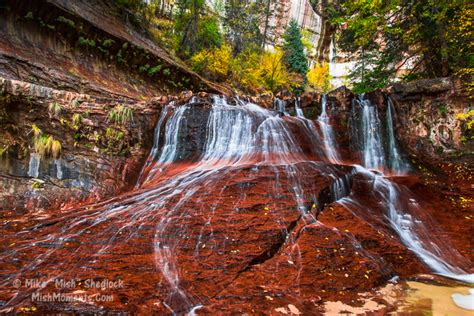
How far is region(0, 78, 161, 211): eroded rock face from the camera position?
6309 mm

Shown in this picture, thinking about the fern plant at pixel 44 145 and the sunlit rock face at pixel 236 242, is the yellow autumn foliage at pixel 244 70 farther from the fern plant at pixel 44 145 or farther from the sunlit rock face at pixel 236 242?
the sunlit rock face at pixel 236 242

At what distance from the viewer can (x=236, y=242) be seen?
4234mm

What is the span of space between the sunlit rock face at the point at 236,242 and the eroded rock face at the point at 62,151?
25.9 inches

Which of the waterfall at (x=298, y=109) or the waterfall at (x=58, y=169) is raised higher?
the waterfall at (x=298, y=109)

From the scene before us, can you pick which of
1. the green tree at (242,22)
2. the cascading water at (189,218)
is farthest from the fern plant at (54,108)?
the green tree at (242,22)

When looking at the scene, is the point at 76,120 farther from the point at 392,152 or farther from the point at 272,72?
the point at 272,72

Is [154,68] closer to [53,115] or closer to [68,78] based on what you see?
[68,78]

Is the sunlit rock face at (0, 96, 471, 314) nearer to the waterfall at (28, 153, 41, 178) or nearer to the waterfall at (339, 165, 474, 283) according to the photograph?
the waterfall at (339, 165, 474, 283)

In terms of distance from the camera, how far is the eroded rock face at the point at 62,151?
6309 millimetres

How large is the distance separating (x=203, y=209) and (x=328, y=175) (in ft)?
9.92

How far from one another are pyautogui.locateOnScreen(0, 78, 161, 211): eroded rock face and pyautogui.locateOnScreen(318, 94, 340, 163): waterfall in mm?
6065

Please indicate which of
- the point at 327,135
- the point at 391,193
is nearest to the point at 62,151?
the point at 327,135

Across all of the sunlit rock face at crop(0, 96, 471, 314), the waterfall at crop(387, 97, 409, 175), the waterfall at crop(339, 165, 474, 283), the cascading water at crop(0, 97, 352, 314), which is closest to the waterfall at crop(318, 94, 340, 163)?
the cascading water at crop(0, 97, 352, 314)

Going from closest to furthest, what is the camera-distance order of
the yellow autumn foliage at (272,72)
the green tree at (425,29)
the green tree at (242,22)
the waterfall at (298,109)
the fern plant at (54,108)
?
the fern plant at (54,108), the green tree at (425,29), the waterfall at (298,109), the yellow autumn foliage at (272,72), the green tree at (242,22)
